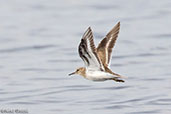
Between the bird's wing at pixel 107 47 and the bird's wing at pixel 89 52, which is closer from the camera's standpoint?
the bird's wing at pixel 89 52

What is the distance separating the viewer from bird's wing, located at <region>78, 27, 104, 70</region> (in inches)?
433

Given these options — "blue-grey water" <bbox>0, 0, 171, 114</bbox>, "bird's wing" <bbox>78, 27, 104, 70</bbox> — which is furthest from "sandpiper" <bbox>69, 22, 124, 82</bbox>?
"blue-grey water" <bbox>0, 0, 171, 114</bbox>

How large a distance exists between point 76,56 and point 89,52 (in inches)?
319

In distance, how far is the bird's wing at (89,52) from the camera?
1101 cm

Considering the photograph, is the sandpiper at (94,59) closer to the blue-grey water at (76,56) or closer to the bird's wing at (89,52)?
the bird's wing at (89,52)

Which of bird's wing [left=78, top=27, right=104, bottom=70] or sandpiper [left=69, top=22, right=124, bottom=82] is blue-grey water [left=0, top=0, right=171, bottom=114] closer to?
sandpiper [left=69, top=22, right=124, bottom=82]

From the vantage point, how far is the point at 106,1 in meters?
26.5

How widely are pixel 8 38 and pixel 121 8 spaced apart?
5361 mm

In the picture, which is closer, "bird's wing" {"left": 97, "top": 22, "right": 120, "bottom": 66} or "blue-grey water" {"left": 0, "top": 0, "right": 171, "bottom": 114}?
"bird's wing" {"left": 97, "top": 22, "right": 120, "bottom": 66}

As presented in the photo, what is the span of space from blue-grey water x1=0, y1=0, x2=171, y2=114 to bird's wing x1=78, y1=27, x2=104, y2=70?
2205mm

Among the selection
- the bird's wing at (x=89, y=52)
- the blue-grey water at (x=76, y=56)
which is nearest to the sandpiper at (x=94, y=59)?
the bird's wing at (x=89, y=52)

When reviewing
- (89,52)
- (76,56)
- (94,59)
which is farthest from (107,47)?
(76,56)

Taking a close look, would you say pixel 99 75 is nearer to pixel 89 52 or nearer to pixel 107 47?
pixel 89 52

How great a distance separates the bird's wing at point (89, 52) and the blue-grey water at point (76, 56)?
7.24 ft
